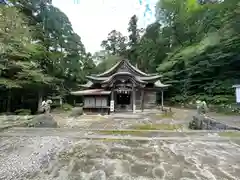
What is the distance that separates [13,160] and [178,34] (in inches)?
994

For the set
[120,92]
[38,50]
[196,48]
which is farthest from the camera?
[196,48]

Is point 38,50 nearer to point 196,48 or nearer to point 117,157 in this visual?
point 117,157

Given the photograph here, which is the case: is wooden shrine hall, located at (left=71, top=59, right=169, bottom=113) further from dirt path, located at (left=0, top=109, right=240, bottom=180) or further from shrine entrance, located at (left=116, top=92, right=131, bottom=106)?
dirt path, located at (left=0, top=109, right=240, bottom=180)

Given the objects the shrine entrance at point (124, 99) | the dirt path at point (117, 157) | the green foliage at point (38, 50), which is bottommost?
the dirt path at point (117, 157)

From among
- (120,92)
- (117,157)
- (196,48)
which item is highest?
(196,48)

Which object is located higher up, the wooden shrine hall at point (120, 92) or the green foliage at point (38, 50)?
the green foliage at point (38, 50)

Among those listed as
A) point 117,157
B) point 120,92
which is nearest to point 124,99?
point 120,92

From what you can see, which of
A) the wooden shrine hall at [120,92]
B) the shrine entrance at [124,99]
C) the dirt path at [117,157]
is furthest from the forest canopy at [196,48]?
the dirt path at [117,157]

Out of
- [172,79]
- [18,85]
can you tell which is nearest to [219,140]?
[18,85]

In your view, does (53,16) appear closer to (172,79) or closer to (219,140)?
(172,79)

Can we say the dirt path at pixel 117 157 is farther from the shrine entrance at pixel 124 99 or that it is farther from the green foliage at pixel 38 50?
the shrine entrance at pixel 124 99

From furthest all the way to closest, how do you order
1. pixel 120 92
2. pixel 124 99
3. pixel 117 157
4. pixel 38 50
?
pixel 124 99
pixel 120 92
pixel 38 50
pixel 117 157

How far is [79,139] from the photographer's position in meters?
5.73

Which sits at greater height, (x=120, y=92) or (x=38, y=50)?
(x=38, y=50)
